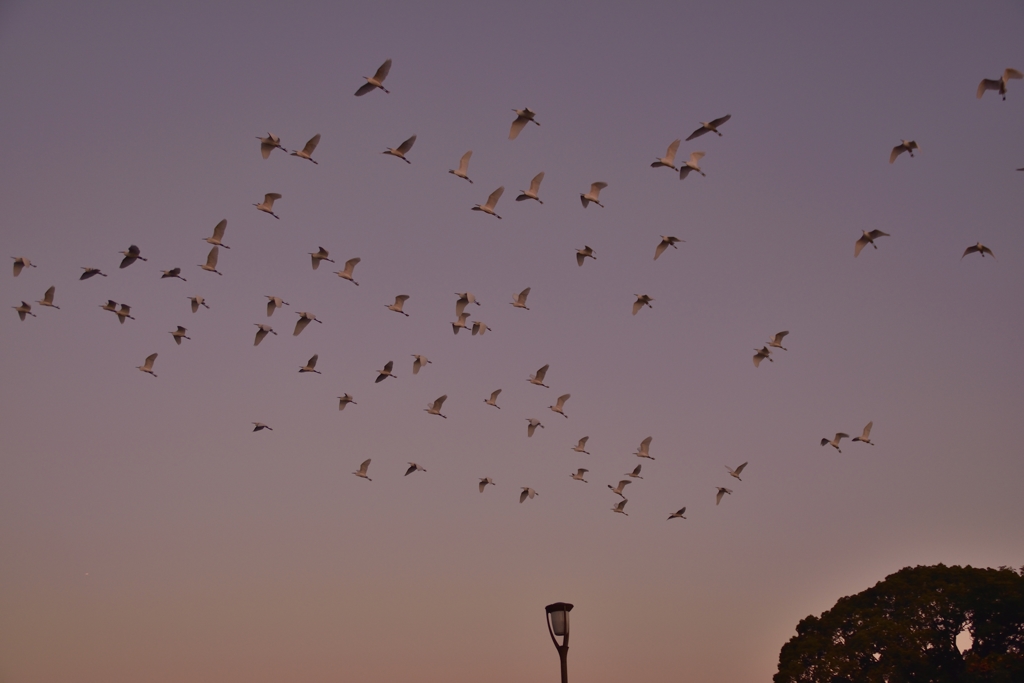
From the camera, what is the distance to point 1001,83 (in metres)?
21.8

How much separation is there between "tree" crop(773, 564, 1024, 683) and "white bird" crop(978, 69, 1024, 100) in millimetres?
→ 25035

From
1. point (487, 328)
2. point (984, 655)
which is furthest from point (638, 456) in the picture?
point (984, 655)

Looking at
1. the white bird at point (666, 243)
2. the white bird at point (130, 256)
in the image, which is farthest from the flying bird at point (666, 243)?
the white bird at point (130, 256)

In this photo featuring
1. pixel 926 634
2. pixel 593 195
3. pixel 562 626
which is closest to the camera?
pixel 562 626

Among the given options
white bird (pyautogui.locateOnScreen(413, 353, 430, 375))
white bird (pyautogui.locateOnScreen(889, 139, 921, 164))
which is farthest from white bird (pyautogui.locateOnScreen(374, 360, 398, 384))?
white bird (pyautogui.locateOnScreen(889, 139, 921, 164))

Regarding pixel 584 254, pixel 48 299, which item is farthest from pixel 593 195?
pixel 48 299

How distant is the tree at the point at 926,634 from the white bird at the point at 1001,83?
25035mm

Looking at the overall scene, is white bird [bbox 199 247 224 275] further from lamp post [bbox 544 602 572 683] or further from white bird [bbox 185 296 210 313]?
lamp post [bbox 544 602 572 683]

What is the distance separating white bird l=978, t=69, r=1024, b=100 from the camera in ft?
70.5

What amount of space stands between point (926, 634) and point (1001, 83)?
2606cm

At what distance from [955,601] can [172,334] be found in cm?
3532

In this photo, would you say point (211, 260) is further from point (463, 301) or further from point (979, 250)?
point (979, 250)

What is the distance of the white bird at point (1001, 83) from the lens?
21.5m

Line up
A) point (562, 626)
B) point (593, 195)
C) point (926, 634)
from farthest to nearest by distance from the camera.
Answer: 1. point (926, 634)
2. point (593, 195)
3. point (562, 626)
